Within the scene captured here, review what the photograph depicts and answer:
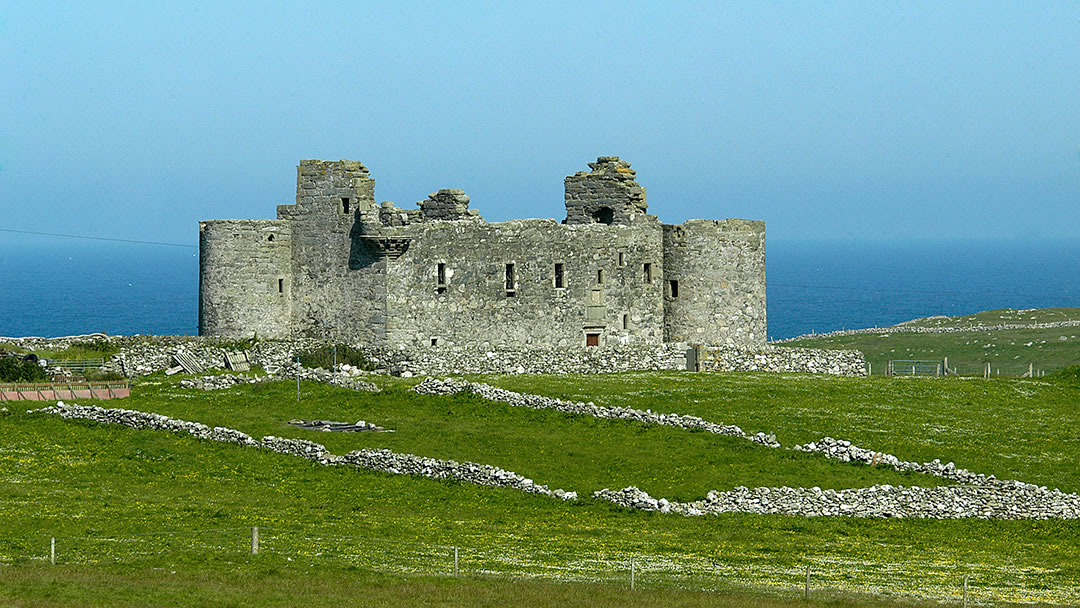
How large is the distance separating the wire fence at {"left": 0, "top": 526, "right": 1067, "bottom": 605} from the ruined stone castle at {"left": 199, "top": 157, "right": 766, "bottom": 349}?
24.9 meters

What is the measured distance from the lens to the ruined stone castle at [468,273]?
62344 millimetres

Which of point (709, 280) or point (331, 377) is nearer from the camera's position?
point (331, 377)

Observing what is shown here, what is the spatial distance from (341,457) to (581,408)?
986 centimetres

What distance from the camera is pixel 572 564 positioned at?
35.8m

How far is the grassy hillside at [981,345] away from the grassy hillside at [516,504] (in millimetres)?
23567

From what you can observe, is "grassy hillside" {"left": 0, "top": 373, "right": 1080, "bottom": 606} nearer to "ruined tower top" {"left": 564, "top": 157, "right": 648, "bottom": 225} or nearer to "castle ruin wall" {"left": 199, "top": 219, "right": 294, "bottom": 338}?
"castle ruin wall" {"left": 199, "top": 219, "right": 294, "bottom": 338}

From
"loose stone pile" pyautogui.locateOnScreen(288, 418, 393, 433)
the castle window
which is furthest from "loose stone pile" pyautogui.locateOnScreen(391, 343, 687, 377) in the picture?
"loose stone pile" pyautogui.locateOnScreen(288, 418, 393, 433)

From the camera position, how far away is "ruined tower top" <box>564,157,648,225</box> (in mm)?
67188

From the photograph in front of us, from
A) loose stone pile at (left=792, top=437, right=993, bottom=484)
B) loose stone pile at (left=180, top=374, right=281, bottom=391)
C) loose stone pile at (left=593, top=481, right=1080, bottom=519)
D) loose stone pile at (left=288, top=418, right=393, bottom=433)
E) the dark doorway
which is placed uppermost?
the dark doorway

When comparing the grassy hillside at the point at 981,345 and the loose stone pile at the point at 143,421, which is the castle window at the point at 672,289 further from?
the loose stone pile at the point at 143,421

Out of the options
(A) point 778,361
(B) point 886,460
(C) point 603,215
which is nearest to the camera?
(B) point 886,460

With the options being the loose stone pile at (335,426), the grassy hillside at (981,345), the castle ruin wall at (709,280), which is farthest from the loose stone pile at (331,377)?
the grassy hillside at (981,345)

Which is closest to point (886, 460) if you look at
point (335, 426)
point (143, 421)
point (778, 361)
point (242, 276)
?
point (335, 426)

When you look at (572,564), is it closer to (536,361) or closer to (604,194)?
Result: (536,361)
